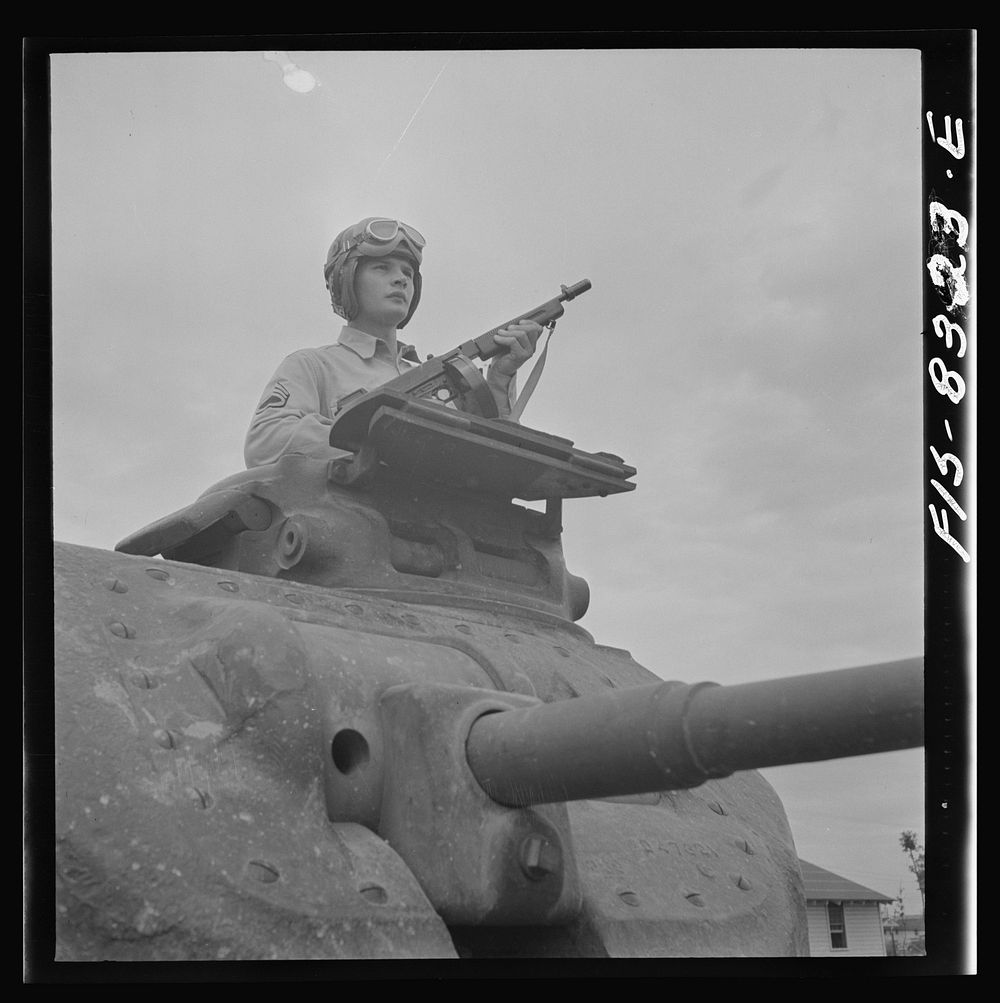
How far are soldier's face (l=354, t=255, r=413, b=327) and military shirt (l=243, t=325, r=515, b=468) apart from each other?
6.1 inches

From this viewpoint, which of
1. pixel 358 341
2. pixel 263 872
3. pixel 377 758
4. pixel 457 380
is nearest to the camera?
pixel 263 872

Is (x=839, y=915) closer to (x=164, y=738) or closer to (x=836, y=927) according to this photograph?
(x=836, y=927)

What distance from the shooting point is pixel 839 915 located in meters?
6.03

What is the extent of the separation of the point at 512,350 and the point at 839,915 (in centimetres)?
349

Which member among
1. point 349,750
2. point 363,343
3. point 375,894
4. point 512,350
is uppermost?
point 363,343

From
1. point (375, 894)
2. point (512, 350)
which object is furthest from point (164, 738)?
point (512, 350)

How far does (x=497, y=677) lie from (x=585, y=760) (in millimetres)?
1360

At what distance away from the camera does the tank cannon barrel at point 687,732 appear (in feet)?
12.6

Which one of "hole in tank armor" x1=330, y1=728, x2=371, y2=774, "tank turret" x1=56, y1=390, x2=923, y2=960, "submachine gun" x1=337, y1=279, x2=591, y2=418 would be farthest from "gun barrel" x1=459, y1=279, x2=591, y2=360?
"hole in tank armor" x1=330, y1=728, x2=371, y2=774

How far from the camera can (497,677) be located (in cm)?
571

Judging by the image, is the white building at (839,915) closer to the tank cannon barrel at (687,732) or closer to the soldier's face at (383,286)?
the tank cannon barrel at (687,732)

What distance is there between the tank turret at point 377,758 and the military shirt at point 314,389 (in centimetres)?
54

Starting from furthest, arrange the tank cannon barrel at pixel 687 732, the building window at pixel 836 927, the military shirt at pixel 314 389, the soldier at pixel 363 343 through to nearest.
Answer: the soldier at pixel 363 343
the military shirt at pixel 314 389
the building window at pixel 836 927
the tank cannon barrel at pixel 687 732

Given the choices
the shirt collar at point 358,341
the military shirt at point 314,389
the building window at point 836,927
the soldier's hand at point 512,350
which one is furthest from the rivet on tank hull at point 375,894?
the shirt collar at point 358,341
